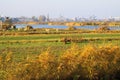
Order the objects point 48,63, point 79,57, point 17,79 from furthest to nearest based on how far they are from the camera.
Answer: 1. point 79,57
2. point 48,63
3. point 17,79

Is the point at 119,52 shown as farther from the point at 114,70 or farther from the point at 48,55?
the point at 48,55

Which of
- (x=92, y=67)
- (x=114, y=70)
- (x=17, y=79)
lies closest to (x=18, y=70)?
(x=17, y=79)

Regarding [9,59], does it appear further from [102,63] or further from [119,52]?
[119,52]

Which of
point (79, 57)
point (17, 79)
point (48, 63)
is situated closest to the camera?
point (17, 79)

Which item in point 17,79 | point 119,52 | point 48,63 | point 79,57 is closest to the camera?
point 17,79

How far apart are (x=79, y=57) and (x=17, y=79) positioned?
3.39 m

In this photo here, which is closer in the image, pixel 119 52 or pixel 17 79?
pixel 17 79

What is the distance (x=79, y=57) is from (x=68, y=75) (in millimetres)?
1161

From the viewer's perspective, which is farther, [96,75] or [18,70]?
[96,75]

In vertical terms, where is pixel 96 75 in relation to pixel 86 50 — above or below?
below

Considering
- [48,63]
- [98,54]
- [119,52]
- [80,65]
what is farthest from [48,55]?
[119,52]

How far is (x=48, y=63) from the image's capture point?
14.6 metres

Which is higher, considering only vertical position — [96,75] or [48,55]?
[48,55]

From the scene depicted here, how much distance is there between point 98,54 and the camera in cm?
1605
